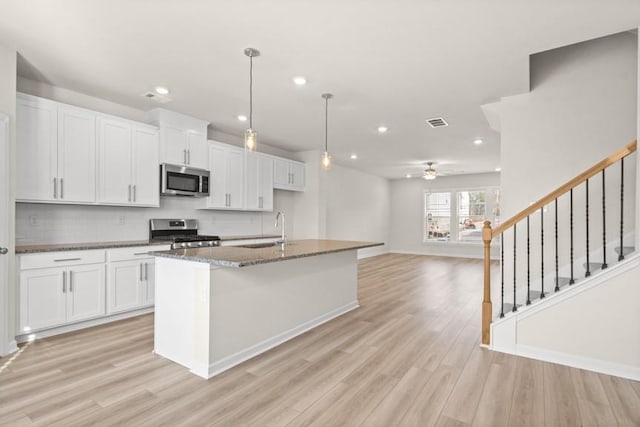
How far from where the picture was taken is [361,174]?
380 inches

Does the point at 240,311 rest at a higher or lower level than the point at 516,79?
lower

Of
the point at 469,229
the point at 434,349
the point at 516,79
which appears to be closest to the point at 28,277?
the point at 434,349

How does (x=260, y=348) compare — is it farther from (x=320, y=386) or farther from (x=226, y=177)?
(x=226, y=177)

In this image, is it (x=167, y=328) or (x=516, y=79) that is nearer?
(x=167, y=328)

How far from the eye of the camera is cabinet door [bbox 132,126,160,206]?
4133mm

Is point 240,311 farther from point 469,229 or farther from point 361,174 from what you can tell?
point 469,229

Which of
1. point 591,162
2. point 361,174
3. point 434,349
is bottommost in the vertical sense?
point 434,349

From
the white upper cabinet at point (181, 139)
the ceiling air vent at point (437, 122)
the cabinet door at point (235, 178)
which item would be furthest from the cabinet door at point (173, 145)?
the ceiling air vent at point (437, 122)

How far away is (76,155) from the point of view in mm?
3592

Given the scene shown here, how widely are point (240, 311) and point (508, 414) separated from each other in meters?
2.01

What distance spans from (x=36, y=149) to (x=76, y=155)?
35 cm

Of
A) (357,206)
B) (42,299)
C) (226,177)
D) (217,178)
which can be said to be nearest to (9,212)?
(42,299)

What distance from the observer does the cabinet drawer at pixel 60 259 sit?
3057 mm

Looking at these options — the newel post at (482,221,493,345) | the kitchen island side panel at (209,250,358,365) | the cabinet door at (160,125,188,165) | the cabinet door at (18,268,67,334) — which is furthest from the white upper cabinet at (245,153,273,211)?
the newel post at (482,221,493,345)
